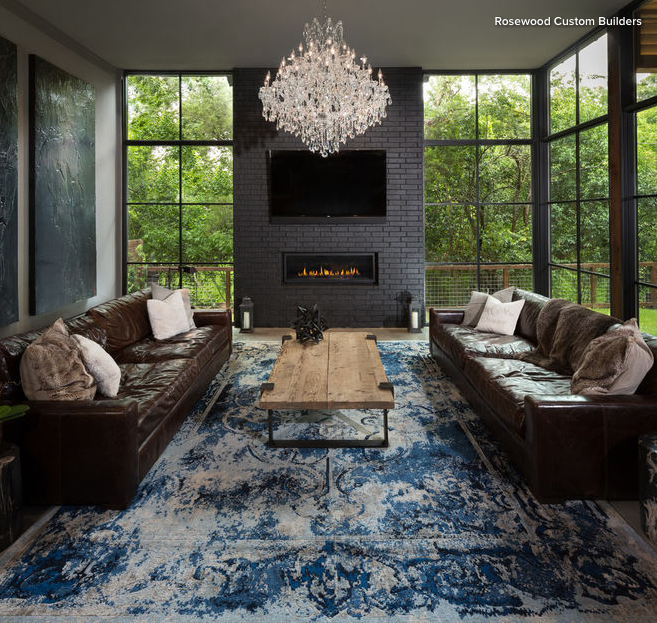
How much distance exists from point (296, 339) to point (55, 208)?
8.76 feet

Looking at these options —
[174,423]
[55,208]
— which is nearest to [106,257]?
[55,208]

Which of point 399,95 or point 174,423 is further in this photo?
point 399,95

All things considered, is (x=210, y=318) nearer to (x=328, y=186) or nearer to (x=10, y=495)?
(x=328, y=186)

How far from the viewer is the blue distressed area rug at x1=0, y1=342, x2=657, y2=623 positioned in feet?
5.94

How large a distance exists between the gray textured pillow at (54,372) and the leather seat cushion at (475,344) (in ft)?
8.79

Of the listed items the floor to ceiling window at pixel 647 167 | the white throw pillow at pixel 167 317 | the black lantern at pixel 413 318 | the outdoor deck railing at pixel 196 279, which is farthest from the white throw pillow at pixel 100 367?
the black lantern at pixel 413 318

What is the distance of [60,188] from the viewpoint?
199 inches

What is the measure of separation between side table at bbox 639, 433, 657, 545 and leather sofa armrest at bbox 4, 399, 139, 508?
7.54 feet

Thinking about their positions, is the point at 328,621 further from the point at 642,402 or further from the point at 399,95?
the point at 399,95

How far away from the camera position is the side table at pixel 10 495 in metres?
2.14

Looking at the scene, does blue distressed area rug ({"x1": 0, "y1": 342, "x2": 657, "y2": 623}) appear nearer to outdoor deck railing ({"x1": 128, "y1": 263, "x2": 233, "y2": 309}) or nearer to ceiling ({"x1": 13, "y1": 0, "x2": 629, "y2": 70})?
ceiling ({"x1": 13, "y1": 0, "x2": 629, "y2": 70})

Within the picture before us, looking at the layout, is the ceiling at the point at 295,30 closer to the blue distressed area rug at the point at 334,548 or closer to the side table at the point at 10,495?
the blue distressed area rug at the point at 334,548

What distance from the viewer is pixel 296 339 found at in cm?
449

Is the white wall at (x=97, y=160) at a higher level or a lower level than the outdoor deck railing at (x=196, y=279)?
higher
